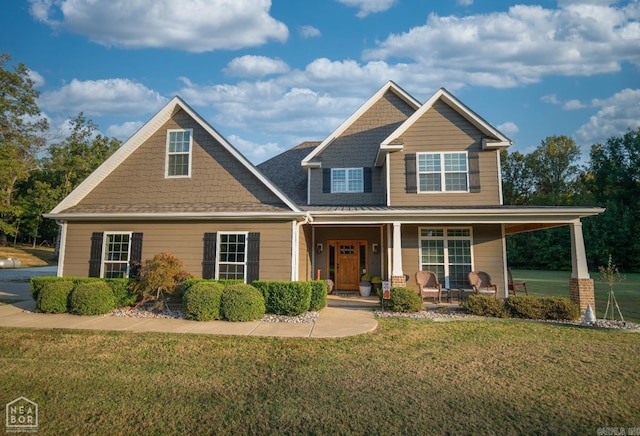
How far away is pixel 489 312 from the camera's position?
30.5 feet

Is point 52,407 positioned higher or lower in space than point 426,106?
lower

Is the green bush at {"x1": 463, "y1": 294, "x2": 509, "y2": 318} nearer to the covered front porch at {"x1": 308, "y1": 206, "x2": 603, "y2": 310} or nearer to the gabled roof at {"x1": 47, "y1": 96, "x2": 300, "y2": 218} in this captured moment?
the covered front porch at {"x1": 308, "y1": 206, "x2": 603, "y2": 310}

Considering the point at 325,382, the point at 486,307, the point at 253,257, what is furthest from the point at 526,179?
the point at 325,382

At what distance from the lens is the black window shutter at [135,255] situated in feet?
34.2

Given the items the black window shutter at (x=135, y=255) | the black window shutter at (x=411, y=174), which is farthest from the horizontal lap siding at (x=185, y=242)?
the black window shutter at (x=411, y=174)

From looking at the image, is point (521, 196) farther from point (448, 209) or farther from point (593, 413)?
point (593, 413)

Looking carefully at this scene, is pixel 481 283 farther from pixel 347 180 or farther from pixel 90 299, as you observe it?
pixel 90 299

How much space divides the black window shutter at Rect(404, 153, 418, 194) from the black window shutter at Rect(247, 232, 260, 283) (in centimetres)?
566

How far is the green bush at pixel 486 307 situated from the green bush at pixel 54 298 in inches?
440

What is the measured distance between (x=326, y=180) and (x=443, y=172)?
4452 millimetres

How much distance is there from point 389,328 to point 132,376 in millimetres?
5271

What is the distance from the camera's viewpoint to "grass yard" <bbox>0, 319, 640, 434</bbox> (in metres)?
3.63

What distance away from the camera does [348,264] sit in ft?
46.1

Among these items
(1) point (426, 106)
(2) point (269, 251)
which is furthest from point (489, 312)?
(1) point (426, 106)
